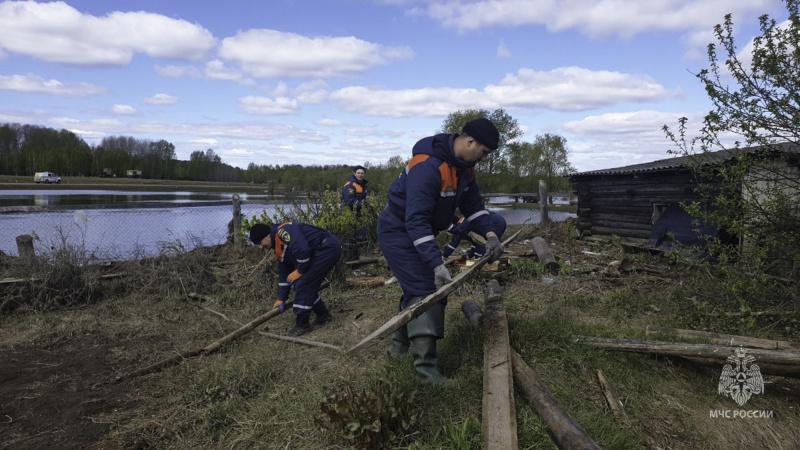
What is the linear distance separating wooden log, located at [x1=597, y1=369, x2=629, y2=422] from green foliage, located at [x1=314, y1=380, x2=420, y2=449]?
1413 millimetres

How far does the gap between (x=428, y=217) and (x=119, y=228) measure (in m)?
12.1

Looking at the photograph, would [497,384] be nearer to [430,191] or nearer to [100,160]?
[430,191]

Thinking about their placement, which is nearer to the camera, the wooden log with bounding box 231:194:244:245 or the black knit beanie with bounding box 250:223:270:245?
the black knit beanie with bounding box 250:223:270:245

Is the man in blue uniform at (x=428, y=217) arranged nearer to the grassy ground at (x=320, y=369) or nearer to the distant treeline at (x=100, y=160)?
the grassy ground at (x=320, y=369)

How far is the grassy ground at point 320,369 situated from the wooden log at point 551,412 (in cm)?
8

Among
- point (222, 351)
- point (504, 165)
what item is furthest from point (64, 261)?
point (504, 165)

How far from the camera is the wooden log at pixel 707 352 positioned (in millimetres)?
3348

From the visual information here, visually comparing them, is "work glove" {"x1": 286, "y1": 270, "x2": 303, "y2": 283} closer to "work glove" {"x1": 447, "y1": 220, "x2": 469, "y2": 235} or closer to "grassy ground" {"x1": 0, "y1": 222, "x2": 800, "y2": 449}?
"grassy ground" {"x1": 0, "y1": 222, "x2": 800, "y2": 449}

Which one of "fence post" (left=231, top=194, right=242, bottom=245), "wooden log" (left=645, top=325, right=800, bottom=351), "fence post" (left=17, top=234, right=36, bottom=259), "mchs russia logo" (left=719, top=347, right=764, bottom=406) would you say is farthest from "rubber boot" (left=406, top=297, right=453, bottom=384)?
"fence post" (left=231, top=194, right=242, bottom=245)

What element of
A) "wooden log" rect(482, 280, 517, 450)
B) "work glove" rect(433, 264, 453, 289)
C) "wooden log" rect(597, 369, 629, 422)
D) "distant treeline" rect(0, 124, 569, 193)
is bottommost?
"wooden log" rect(597, 369, 629, 422)

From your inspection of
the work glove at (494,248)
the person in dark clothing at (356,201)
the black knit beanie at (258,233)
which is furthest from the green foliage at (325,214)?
the work glove at (494,248)

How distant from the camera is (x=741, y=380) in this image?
3479 millimetres

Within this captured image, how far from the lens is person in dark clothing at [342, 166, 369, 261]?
8961 millimetres

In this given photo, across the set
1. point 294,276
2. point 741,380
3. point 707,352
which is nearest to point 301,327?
point 294,276
